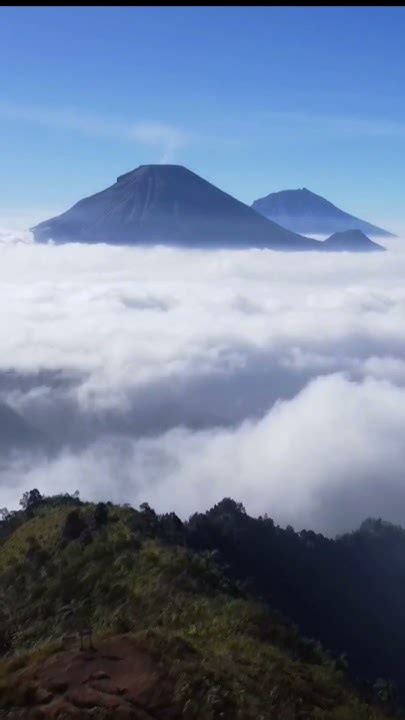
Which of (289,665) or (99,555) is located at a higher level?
(99,555)

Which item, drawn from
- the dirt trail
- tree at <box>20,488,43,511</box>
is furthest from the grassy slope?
tree at <box>20,488,43,511</box>

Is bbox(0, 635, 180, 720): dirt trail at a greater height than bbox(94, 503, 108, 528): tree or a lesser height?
lesser

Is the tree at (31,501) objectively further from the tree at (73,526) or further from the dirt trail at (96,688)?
the dirt trail at (96,688)

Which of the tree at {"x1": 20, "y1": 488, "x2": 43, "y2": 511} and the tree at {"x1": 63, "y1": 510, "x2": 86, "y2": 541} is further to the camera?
the tree at {"x1": 20, "y1": 488, "x2": 43, "y2": 511}

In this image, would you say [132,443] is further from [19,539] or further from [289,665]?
[289,665]

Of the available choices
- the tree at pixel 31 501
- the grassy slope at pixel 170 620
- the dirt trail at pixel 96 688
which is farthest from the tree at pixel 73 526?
the dirt trail at pixel 96 688

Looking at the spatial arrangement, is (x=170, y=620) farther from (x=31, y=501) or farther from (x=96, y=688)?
(x=31, y=501)

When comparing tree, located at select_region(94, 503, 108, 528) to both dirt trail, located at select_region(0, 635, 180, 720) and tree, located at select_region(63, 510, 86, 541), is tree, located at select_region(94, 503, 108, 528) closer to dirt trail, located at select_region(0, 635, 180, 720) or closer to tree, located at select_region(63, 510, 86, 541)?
tree, located at select_region(63, 510, 86, 541)

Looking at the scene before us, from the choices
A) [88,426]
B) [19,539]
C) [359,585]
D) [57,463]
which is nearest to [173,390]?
[88,426]
